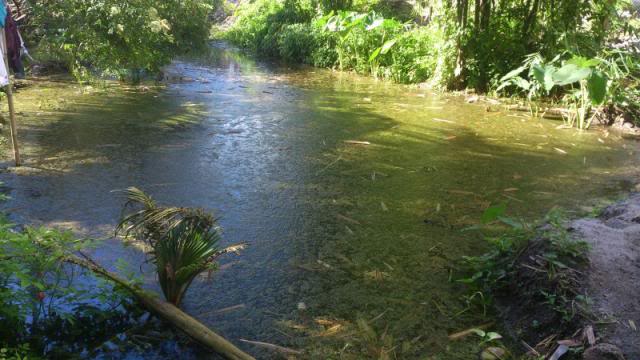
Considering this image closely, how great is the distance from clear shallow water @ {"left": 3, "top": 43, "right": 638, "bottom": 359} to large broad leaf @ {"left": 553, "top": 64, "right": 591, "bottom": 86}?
1.13 m

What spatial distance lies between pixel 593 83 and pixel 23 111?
7.32 m

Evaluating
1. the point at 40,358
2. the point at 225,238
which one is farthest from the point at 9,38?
the point at 40,358

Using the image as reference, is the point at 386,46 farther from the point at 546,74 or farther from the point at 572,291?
the point at 572,291

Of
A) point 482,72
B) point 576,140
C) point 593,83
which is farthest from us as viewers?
point 482,72

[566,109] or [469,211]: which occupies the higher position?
[566,109]

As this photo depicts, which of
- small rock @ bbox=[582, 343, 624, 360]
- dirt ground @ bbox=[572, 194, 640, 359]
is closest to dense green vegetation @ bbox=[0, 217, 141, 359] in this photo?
small rock @ bbox=[582, 343, 624, 360]

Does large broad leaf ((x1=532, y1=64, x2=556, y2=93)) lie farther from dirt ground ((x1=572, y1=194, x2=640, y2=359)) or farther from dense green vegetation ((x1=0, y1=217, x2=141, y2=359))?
dense green vegetation ((x1=0, y1=217, x2=141, y2=359))

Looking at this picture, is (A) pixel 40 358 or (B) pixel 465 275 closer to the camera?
(A) pixel 40 358

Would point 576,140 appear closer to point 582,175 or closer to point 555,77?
point 582,175

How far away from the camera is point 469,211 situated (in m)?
4.73

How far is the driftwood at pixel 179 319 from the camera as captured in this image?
2557 mm

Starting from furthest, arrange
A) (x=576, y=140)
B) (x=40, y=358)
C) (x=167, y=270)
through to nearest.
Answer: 1. (x=576, y=140)
2. (x=167, y=270)
3. (x=40, y=358)

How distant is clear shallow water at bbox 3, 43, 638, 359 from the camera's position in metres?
3.23

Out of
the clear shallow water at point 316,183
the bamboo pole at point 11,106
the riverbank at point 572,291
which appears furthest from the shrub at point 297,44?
the riverbank at point 572,291
